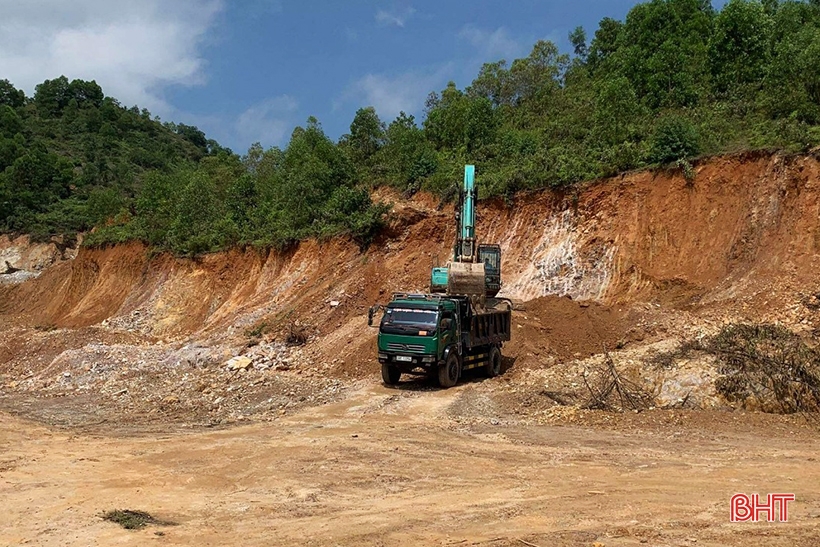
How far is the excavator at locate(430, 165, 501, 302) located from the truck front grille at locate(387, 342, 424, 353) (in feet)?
7.87

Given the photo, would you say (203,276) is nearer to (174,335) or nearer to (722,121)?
(174,335)

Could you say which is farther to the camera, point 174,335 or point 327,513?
point 174,335

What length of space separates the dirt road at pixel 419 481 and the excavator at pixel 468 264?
15.5 ft

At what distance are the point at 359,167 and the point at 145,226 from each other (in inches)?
576

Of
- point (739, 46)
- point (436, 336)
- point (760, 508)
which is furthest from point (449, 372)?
point (739, 46)

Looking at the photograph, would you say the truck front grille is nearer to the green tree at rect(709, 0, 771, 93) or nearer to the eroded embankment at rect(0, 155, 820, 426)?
the eroded embankment at rect(0, 155, 820, 426)

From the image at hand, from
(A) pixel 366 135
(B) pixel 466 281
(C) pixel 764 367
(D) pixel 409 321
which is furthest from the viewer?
(A) pixel 366 135

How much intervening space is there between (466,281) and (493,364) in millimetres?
2372

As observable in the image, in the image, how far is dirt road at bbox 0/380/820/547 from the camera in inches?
279

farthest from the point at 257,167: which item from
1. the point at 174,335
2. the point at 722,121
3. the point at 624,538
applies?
the point at 624,538

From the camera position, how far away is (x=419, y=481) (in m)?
9.44

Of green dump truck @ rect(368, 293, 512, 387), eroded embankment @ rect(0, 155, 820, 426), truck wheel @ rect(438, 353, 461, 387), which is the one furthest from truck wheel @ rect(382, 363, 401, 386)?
eroded embankment @ rect(0, 155, 820, 426)

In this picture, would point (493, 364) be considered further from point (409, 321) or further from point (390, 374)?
point (409, 321)

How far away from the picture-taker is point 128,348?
28.1 m
